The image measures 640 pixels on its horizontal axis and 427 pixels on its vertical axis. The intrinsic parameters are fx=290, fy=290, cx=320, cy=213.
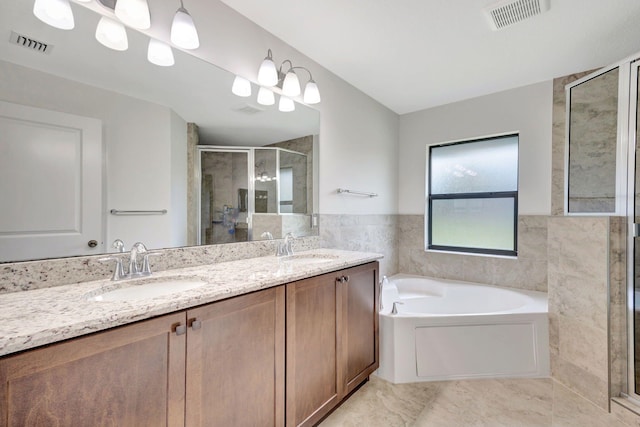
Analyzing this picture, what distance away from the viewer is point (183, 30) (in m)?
1.40

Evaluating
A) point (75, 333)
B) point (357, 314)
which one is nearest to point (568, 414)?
point (357, 314)

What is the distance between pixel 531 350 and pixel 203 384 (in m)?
2.36

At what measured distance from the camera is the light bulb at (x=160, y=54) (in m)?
1.40

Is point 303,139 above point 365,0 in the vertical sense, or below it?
below

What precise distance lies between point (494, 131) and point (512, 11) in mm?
1380

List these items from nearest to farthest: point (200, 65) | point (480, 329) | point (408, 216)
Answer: point (200, 65)
point (480, 329)
point (408, 216)

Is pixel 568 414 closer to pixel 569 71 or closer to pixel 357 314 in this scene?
pixel 357 314

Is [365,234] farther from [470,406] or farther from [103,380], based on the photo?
[103,380]

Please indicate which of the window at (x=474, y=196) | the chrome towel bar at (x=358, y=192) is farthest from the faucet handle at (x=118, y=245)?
the window at (x=474, y=196)

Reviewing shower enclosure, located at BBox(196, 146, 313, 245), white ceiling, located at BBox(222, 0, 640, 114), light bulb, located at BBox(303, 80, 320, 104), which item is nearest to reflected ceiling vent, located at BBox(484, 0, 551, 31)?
white ceiling, located at BBox(222, 0, 640, 114)

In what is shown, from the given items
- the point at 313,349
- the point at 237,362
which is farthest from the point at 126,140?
the point at 313,349

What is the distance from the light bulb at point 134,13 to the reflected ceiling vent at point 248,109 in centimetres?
60

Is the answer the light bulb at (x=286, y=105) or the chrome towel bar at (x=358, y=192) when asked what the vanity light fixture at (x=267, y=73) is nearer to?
the light bulb at (x=286, y=105)

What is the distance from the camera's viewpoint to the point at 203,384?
103 centimetres
